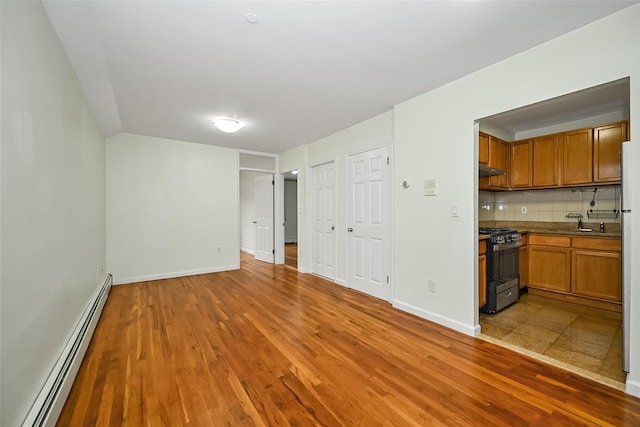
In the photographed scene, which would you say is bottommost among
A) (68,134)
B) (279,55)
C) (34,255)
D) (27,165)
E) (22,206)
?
(34,255)

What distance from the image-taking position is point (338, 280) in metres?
4.40

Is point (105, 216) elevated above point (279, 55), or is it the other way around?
point (279, 55)

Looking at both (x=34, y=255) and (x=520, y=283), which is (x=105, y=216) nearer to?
(x=34, y=255)

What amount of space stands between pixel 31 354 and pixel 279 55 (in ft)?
8.25

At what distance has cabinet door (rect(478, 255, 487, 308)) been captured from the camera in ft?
9.59

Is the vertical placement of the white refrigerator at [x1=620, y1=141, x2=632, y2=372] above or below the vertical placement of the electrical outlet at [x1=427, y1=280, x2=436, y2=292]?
above

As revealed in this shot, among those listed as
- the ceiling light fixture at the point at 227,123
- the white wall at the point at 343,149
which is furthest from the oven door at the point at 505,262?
the ceiling light fixture at the point at 227,123

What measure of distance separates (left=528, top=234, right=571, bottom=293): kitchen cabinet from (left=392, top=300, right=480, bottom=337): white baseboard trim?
75.9 inches

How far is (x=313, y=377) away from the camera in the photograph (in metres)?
1.91

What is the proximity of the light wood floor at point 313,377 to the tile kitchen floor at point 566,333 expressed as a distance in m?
0.25

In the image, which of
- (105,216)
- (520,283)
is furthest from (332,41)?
(105,216)

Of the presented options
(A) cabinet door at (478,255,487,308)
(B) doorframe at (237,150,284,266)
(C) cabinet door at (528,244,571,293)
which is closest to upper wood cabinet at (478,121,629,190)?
(C) cabinet door at (528,244,571,293)

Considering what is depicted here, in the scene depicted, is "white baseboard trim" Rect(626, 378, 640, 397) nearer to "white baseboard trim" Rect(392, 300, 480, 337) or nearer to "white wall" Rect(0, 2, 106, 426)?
"white baseboard trim" Rect(392, 300, 480, 337)

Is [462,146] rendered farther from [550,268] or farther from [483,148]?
[550,268]
